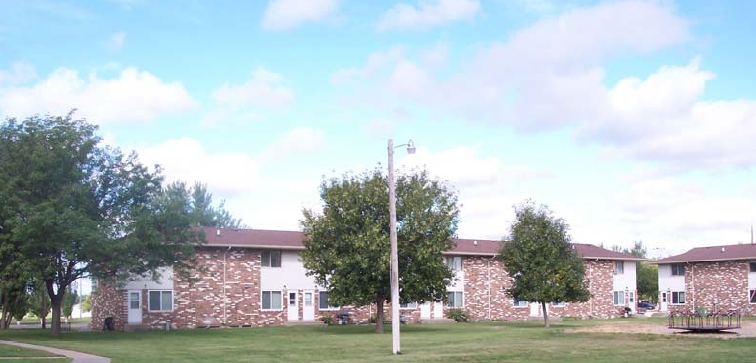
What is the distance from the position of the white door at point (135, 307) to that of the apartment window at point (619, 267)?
40347 millimetres

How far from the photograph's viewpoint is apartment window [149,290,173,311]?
5139 cm

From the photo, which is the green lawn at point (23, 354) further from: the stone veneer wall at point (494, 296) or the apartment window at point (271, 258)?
the stone veneer wall at point (494, 296)

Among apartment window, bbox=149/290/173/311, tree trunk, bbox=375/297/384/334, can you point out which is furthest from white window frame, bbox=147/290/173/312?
tree trunk, bbox=375/297/384/334

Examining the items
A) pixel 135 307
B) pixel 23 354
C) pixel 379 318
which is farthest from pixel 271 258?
pixel 23 354

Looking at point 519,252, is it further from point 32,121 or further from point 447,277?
point 32,121

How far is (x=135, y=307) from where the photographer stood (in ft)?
167

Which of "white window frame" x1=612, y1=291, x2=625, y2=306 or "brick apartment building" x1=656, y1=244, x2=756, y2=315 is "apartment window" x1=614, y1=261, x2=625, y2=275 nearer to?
"white window frame" x1=612, y1=291, x2=625, y2=306

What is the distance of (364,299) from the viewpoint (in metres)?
44.1

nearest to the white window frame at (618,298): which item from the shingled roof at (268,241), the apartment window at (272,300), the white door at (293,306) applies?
the shingled roof at (268,241)

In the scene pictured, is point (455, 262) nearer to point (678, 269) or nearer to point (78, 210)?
point (678, 269)

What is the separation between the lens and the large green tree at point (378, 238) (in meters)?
43.2

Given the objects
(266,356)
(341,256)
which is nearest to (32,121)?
(341,256)

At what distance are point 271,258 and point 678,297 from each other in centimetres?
4233

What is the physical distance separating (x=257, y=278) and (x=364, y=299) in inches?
492
